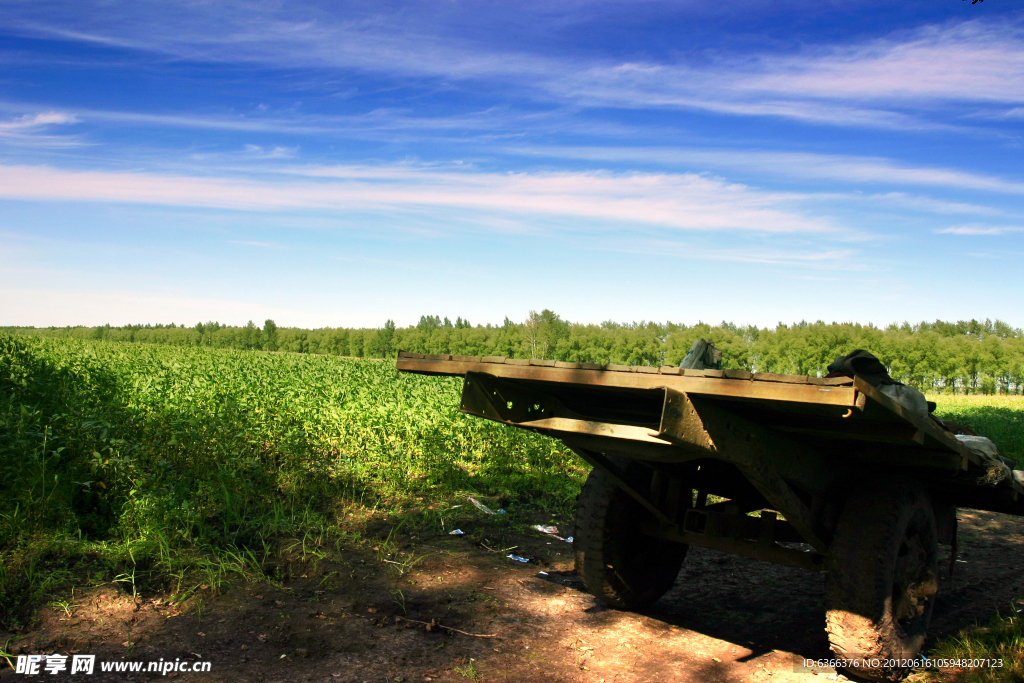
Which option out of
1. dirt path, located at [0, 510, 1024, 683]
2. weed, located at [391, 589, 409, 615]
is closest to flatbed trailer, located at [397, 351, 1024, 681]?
dirt path, located at [0, 510, 1024, 683]

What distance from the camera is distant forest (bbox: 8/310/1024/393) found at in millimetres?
65312

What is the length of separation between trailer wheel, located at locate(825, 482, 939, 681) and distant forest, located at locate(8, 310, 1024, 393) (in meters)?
46.1

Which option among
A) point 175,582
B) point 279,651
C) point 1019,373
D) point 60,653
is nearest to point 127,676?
point 60,653

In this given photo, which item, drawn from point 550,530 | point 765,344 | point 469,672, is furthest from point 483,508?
point 765,344

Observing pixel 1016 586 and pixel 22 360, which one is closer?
pixel 1016 586

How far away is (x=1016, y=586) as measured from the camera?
5418 mm

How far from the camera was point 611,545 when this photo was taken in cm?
425

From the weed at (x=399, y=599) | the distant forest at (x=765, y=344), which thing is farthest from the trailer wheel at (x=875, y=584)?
the distant forest at (x=765, y=344)

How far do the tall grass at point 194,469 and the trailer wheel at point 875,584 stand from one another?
3841 mm

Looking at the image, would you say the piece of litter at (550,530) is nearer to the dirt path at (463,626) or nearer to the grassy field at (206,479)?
the grassy field at (206,479)

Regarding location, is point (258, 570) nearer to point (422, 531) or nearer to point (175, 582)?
point (175, 582)

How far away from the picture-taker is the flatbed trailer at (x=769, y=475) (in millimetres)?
2742

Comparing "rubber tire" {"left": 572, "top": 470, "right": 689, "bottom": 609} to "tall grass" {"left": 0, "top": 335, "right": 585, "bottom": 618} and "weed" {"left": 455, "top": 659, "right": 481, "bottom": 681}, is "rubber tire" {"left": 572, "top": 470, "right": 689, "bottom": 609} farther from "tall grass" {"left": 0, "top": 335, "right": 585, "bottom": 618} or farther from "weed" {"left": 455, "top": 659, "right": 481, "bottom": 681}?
"tall grass" {"left": 0, "top": 335, "right": 585, "bottom": 618}

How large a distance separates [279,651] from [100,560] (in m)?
1.81
